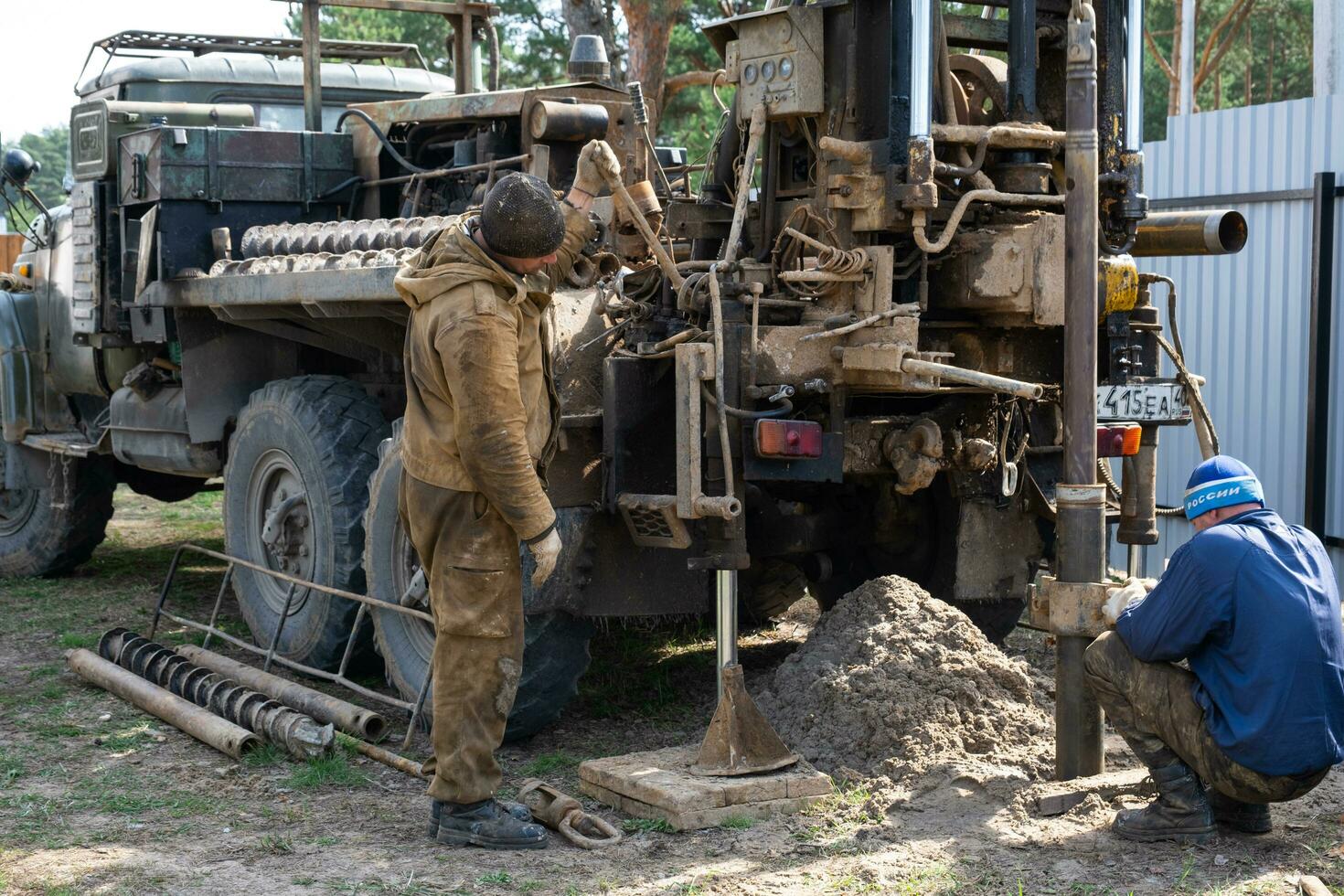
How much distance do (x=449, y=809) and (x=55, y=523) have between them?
546 cm

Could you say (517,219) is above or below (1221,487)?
above

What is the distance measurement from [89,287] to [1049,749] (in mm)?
5341

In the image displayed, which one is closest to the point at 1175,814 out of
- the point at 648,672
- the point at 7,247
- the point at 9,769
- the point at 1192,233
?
the point at 1192,233

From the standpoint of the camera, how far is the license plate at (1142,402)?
5762mm

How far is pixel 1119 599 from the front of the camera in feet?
16.4

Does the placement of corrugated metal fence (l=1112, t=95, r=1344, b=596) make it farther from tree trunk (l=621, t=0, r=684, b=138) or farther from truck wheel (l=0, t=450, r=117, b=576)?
truck wheel (l=0, t=450, r=117, b=576)

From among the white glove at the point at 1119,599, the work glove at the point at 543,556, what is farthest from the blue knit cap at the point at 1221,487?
the work glove at the point at 543,556

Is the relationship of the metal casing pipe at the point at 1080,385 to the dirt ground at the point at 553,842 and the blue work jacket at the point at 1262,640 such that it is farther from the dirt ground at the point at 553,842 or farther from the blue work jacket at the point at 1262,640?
the blue work jacket at the point at 1262,640

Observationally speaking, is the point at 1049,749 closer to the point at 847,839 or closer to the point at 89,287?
the point at 847,839

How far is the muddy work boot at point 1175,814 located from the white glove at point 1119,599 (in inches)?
19.2

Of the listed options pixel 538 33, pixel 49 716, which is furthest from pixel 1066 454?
pixel 538 33

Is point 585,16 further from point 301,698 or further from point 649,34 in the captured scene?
point 301,698

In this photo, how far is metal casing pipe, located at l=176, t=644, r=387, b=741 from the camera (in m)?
5.99

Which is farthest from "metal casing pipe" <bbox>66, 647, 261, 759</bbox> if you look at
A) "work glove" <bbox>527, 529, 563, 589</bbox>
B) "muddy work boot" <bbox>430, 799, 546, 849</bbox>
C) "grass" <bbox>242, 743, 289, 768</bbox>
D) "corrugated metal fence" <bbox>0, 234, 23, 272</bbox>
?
"corrugated metal fence" <bbox>0, 234, 23, 272</bbox>
